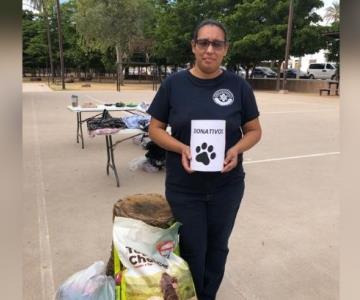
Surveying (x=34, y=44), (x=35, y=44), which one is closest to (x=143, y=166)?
(x=35, y=44)

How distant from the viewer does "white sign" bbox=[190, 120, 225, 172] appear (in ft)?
7.63

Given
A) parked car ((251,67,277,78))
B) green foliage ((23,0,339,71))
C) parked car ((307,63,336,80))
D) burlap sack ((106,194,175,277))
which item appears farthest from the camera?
parked car ((251,67,277,78))

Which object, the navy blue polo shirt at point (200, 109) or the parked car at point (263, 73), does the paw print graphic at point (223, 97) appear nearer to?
the navy blue polo shirt at point (200, 109)

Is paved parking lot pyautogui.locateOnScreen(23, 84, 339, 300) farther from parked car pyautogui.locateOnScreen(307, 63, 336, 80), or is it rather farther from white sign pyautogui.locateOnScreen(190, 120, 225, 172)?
parked car pyautogui.locateOnScreen(307, 63, 336, 80)

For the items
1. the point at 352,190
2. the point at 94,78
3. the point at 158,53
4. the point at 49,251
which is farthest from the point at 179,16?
the point at 352,190

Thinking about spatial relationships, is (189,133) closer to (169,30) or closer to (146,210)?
(146,210)

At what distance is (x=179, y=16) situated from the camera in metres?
37.5

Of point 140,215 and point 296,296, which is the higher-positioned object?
point 140,215

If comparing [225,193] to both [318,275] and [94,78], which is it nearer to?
[318,275]

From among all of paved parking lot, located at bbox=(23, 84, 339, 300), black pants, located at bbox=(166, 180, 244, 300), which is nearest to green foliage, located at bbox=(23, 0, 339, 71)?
paved parking lot, located at bbox=(23, 84, 339, 300)

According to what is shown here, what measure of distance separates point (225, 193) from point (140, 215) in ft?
1.71

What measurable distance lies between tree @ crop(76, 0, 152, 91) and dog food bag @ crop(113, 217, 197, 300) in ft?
115

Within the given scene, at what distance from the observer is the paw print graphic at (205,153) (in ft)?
7.63

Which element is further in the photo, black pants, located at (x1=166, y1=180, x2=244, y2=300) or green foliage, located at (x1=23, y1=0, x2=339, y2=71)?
green foliage, located at (x1=23, y1=0, x2=339, y2=71)
